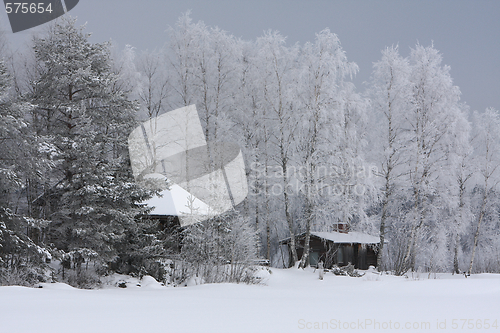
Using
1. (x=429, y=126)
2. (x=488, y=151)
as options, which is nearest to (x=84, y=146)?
(x=429, y=126)

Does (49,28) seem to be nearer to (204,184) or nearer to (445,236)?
(204,184)

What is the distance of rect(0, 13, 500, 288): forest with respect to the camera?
11.0 m

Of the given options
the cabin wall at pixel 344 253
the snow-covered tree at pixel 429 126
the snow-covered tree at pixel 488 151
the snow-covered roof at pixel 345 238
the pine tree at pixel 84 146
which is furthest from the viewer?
the cabin wall at pixel 344 253

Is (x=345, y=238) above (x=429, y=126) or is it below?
below

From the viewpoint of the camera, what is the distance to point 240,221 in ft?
40.2

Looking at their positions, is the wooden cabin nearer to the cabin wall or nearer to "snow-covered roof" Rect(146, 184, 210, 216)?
the cabin wall

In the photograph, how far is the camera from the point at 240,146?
64.0 feet

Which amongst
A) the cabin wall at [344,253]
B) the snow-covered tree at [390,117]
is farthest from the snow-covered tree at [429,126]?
the cabin wall at [344,253]

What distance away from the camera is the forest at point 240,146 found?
1104 cm

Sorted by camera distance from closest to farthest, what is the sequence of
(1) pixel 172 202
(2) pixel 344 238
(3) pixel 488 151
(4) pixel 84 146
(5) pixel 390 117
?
(4) pixel 84 146 < (1) pixel 172 202 < (5) pixel 390 117 < (3) pixel 488 151 < (2) pixel 344 238

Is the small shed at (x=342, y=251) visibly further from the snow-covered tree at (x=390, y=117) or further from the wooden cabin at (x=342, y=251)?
the snow-covered tree at (x=390, y=117)

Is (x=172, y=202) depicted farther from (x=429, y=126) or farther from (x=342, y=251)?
(x=342, y=251)

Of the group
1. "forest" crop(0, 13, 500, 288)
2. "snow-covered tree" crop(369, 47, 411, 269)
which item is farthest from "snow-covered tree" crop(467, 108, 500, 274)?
"snow-covered tree" crop(369, 47, 411, 269)

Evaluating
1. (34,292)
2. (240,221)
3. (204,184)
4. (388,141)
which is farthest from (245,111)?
(34,292)
